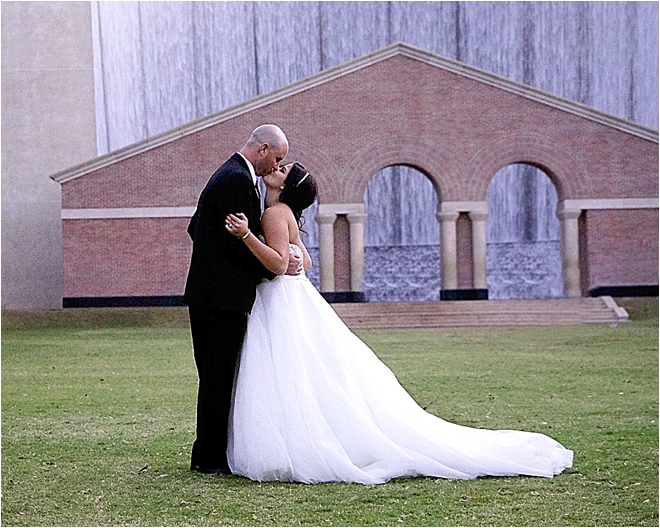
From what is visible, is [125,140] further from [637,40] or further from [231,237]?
[231,237]

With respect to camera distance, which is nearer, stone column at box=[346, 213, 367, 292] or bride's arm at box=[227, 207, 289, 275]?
bride's arm at box=[227, 207, 289, 275]

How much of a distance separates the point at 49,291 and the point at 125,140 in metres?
8.27

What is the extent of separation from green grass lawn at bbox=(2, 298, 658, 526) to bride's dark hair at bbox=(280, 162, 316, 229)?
172cm

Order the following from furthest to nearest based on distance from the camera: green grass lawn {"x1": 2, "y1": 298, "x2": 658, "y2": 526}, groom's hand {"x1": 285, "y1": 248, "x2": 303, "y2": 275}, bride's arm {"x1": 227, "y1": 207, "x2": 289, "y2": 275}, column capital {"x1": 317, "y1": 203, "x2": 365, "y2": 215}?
column capital {"x1": 317, "y1": 203, "x2": 365, "y2": 215}, groom's hand {"x1": 285, "y1": 248, "x2": 303, "y2": 275}, bride's arm {"x1": 227, "y1": 207, "x2": 289, "y2": 275}, green grass lawn {"x1": 2, "y1": 298, "x2": 658, "y2": 526}

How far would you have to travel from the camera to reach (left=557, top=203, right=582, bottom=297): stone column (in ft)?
109

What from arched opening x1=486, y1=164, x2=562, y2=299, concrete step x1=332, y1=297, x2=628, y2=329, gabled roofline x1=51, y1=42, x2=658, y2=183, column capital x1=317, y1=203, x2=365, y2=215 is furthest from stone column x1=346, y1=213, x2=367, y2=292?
A: arched opening x1=486, y1=164, x2=562, y2=299

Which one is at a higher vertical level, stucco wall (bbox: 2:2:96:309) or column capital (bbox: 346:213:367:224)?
stucco wall (bbox: 2:2:96:309)

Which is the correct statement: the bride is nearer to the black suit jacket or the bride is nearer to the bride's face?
the bride's face

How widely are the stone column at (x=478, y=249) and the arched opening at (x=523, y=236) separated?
349 inches

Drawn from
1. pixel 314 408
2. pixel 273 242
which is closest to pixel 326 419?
pixel 314 408

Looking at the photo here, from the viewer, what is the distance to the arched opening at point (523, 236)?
42.2 metres

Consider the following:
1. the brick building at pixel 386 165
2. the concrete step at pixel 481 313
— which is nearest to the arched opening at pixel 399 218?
the brick building at pixel 386 165

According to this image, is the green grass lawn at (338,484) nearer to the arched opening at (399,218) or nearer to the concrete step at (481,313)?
the concrete step at (481,313)

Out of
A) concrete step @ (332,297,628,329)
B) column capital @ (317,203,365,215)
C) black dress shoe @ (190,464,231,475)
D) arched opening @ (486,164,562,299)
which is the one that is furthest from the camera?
arched opening @ (486,164,562,299)
